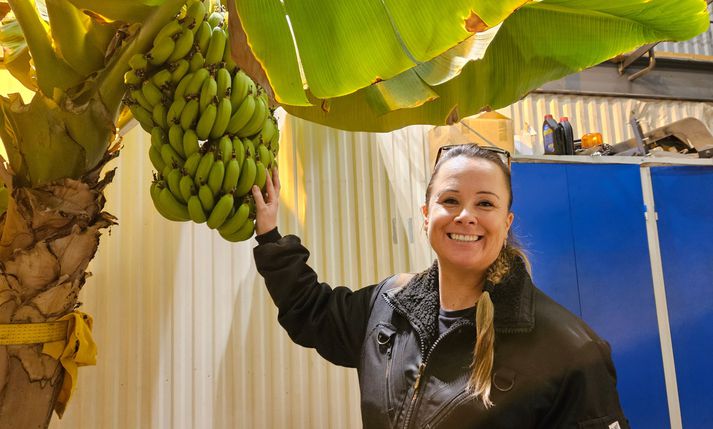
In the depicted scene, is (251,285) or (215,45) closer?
(215,45)

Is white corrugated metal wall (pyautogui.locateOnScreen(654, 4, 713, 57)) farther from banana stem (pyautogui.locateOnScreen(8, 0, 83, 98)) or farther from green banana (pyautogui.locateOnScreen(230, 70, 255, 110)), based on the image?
banana stem (pyautogui.locateOnScreen(8, 0, 83, 98))

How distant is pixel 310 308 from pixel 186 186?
1.77ft

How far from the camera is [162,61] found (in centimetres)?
84

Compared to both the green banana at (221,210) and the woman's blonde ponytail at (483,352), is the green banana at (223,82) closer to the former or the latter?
the green banana at (221,210)

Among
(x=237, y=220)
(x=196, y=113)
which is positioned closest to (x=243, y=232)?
(x=237, y=220)

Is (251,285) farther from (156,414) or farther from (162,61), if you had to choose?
(162,61)

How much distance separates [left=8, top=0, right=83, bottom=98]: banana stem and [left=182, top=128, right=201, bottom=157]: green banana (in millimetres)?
227

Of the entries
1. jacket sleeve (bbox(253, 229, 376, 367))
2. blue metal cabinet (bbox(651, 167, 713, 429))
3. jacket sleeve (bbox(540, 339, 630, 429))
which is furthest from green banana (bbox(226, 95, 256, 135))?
blue metal cabinet (bbox(651, 167, 713, 429))

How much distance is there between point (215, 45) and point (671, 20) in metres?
0.92

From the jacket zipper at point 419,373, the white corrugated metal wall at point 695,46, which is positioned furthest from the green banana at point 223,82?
the white corrugated metal wall at point 695,46

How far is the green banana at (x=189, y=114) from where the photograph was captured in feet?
2.76

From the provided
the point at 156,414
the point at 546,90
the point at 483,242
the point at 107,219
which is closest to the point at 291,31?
the point at 107,219

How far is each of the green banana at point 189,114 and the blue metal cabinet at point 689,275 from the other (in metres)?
2.38

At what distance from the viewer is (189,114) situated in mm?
843
